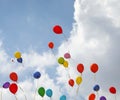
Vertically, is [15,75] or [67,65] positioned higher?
[67,65]

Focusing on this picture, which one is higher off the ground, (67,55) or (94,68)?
(67,55)

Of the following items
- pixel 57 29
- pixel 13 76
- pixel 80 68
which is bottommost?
pixel 13 76

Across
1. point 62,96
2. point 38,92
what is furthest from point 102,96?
point 38,92

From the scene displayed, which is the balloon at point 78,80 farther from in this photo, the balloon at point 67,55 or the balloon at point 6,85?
the balloon at point 6,85

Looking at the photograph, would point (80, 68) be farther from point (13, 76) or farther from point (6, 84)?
point (6, 84)

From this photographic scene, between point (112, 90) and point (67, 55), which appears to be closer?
point (67, 55)

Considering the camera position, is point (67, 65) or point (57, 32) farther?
point (67, 65)

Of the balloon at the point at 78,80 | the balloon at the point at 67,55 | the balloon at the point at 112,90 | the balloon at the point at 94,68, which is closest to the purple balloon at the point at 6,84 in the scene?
the balloon at the point at 67,55

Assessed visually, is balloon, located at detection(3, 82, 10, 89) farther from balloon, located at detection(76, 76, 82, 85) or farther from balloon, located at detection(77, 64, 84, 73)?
balloon, located at detection(77, 64, 84, 73)

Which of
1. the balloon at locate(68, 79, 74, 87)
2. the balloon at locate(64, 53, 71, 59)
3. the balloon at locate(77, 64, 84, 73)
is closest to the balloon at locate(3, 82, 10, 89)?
the balloon at locate(68, 79, 74, 87)

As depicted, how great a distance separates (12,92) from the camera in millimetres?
23688

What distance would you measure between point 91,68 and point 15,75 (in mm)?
4654

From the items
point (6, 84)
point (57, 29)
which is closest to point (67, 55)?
point (57, 29)

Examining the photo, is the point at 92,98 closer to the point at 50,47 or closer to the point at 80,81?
the point at 80,81
